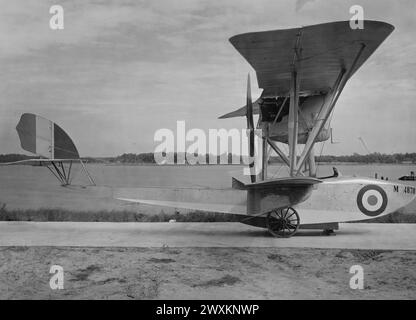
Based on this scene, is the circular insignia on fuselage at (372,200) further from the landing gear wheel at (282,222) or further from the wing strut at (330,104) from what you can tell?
the wing strut at (330,104)

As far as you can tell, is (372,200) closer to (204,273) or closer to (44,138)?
(204,273)

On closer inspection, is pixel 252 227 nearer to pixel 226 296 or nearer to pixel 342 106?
pixel 342 106

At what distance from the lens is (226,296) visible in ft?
14.3

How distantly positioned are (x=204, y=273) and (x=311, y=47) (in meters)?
3.30

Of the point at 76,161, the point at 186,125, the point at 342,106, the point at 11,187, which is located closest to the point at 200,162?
the point at 186,125

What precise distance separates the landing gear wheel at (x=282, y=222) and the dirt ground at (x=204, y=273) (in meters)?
1.41

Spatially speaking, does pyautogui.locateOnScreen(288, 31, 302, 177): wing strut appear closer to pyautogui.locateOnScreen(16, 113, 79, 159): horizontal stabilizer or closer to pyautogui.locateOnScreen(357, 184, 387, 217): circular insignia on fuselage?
pyautogui.locateOnScreen(357, 184, 387, 217): circular insignia on fuselage

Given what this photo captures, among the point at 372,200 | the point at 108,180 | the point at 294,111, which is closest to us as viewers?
the point at 294,111

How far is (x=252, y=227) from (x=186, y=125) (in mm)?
2425

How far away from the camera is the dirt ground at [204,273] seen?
14.7 feet

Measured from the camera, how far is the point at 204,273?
510 centimetres

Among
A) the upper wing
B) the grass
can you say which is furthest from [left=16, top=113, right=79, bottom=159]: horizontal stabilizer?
the upper wing

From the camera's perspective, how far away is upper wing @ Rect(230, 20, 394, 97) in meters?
5.59

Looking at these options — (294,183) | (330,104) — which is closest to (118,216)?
(294,183)
